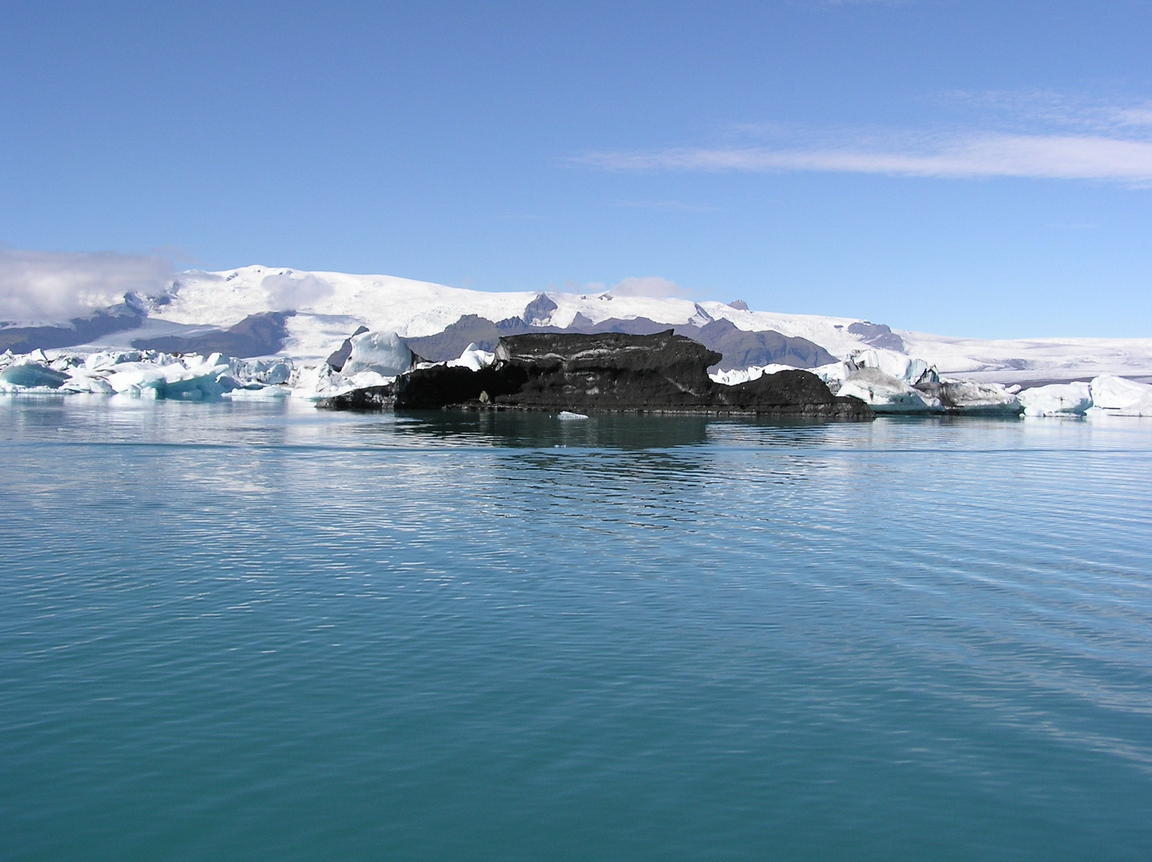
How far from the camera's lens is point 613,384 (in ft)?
224

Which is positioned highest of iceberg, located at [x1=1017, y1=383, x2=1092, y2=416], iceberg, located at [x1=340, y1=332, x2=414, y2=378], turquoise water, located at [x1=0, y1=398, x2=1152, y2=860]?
iceberg, located at [x1=340, y1=332, x2=414, y2=378]

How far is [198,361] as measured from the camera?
110 metres

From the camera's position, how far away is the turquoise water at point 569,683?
575 centimetres

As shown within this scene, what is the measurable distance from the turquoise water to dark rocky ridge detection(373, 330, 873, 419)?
1909 inches

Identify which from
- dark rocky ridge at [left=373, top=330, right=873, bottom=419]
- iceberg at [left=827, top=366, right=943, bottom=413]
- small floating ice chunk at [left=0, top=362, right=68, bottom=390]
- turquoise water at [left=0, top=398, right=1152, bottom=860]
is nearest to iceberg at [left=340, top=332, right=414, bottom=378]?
dark rocky ridge at [left=373, top=330, right=873, bottom=419]

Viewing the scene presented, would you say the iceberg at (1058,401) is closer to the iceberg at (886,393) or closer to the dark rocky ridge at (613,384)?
the iceberg at (886,393)

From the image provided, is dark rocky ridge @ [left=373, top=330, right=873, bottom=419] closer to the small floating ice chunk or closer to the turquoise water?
the turquoise water

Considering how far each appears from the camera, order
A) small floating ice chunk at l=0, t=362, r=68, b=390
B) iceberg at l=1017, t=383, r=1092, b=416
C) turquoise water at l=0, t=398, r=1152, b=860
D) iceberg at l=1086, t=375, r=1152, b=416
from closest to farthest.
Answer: turquoise water at l=0, t=398, r=1152, b=860, iceberg at l=1017, t=383, r=1092, b=416, iceberg at l=1086, t=375, r=1152, b=416, small floating ice chunk at l=0, t=362, r=68, b=390

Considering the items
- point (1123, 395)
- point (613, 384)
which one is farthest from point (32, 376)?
point (1123, 395)

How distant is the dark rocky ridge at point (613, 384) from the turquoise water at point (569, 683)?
48.5 metres

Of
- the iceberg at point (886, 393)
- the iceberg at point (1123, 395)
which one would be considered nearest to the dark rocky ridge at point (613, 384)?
the iceberg at point (886, 393)

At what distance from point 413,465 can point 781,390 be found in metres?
43.4

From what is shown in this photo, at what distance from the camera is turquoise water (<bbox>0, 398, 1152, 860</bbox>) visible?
575 centimetres

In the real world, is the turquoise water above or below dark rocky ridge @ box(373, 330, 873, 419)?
below
